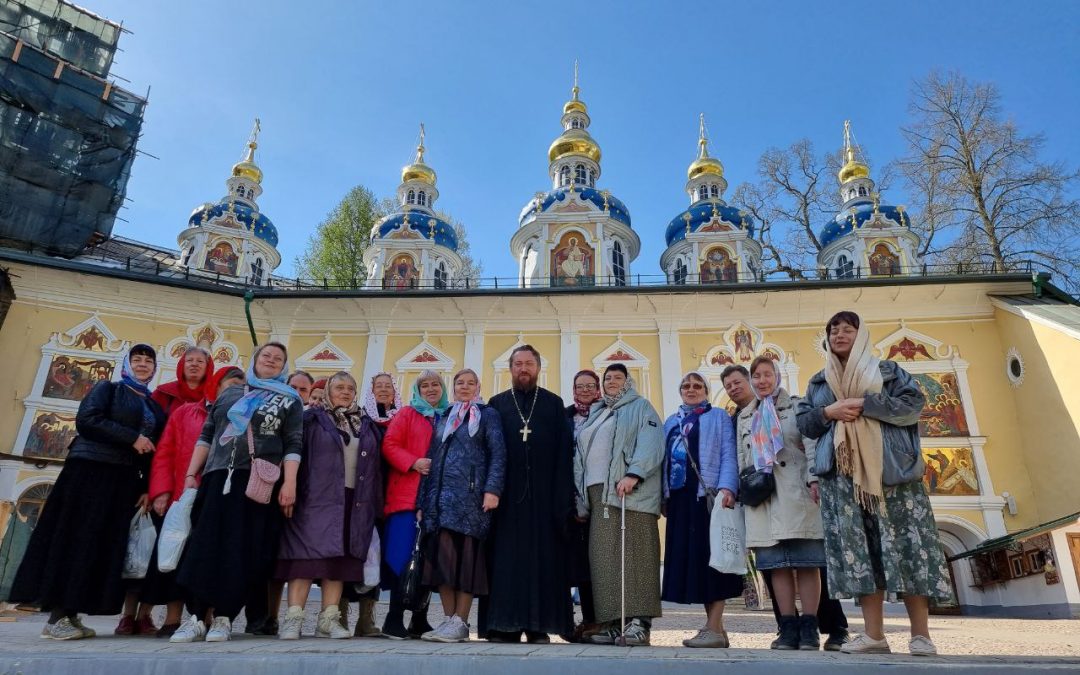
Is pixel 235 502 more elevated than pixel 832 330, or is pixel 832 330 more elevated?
pixel 832 330

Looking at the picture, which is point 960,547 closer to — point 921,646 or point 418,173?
point 921,646

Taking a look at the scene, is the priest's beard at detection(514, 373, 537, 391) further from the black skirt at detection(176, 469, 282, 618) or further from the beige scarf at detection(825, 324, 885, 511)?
the beige scarf at detection(825, 324, 885, 511)

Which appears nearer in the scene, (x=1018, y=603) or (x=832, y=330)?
(x=832, y=330)

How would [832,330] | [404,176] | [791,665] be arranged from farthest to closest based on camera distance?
1. [404,176]
2. [832,330]
3. [791,665]

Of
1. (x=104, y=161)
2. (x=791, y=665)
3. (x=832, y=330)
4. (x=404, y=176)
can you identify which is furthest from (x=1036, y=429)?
(x=104, y=161)

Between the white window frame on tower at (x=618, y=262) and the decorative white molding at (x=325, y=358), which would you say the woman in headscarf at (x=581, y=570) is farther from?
the white window frame on tower at (x=618, y=262)

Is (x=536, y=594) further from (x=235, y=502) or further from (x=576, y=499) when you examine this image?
(x=235, y=502)

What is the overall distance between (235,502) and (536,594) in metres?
1.71

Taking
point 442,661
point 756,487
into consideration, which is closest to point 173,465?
point 442,661

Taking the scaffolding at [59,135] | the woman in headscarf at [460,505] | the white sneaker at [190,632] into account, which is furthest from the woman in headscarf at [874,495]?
the scaffolding at [59,135]

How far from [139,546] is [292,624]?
1.08m

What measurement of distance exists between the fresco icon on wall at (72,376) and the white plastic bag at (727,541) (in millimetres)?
15461

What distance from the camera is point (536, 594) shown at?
4.13 m

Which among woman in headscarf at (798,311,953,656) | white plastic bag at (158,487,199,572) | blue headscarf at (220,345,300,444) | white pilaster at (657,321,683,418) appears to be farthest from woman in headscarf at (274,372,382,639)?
white pilaster at (657,321,683,418)
